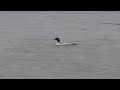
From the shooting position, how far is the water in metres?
14.0

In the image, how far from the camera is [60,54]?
17.8 meters

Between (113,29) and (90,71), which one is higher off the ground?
(113,29)

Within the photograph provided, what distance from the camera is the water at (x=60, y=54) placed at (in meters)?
14.0

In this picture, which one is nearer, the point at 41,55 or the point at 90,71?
the point at 90,71

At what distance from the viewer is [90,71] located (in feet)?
46.9

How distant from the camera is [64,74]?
1373 cm
